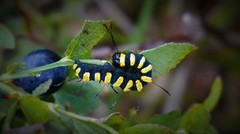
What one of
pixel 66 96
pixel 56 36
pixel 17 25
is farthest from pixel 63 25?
pixel 66 96

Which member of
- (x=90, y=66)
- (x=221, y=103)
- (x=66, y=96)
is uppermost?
(x=90, y=66)

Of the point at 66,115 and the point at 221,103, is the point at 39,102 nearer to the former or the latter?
the point at 66,115

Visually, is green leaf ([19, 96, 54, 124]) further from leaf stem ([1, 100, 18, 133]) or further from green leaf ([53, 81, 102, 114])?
green leaf ([53, 81, 102, 114])

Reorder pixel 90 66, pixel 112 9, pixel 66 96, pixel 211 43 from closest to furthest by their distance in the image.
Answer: pixel 90 66
pixel 66 96
pixel 211 43
pixel 112 9

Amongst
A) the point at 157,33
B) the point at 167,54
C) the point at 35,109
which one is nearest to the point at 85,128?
the point at 35,109

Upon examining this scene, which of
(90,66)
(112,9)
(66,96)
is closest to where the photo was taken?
(90,66)

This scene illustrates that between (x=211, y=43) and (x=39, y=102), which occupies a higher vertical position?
(x=211, y=43)

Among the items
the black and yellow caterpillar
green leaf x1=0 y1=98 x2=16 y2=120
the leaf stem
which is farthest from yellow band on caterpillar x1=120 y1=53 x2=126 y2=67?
green leaf x1=0 y1=98 x2=16 y2=120
